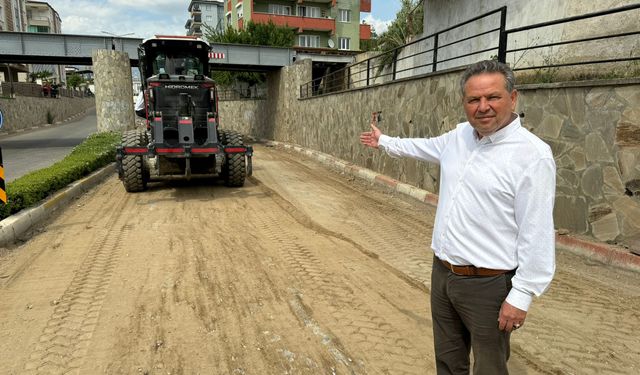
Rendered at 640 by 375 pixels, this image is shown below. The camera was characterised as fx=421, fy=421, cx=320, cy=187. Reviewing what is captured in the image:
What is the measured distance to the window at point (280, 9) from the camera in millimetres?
49250

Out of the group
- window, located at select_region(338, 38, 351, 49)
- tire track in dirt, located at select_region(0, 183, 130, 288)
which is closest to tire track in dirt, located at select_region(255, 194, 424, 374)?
tire track in dirt, located at select_region(0, 183, 130, 288)

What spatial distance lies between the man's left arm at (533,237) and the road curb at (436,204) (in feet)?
13.7

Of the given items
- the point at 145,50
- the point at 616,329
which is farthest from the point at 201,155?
the point at 616,329

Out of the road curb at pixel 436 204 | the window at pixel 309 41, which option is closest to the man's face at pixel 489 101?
the road curb at pixel 436 204

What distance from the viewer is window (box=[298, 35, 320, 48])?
50347 millimetres

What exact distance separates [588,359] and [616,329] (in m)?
0.72

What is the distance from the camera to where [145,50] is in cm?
1065

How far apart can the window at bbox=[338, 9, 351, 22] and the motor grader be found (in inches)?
1790

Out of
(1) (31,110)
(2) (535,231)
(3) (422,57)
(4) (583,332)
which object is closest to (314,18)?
(1) (31,110)

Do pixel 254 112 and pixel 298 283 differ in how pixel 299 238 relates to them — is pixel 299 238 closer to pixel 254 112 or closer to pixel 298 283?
pixel 298 283

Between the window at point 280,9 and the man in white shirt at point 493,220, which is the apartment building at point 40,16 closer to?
the window at point 280,9

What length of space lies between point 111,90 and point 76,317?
70.8 feet

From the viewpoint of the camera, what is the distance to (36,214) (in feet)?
22.9

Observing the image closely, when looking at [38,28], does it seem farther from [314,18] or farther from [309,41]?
[314,18]
